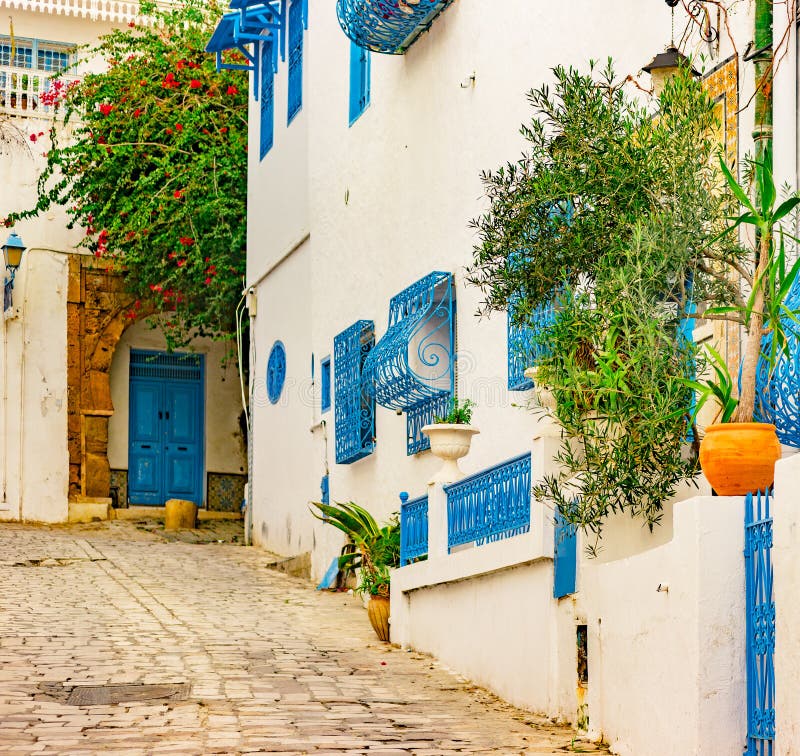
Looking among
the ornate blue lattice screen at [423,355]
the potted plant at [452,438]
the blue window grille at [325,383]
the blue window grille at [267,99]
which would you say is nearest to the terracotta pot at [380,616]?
the potted plant at [452,438]

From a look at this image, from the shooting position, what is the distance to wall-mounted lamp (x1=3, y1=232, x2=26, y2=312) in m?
19.5

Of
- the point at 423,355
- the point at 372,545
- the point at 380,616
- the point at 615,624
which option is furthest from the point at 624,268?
the point at 372,545

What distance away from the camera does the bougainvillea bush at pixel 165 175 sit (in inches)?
753

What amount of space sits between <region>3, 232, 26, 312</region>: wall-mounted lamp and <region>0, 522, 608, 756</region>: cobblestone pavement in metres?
5.65

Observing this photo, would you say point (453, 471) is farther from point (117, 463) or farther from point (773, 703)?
point (117, 463)

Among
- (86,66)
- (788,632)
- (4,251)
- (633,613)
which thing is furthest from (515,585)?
(86,66)

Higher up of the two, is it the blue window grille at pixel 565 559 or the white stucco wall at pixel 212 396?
the white stucco wall at pixel 212 396

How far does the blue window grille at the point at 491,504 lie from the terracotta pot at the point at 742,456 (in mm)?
2237

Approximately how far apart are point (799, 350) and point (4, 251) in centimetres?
1502

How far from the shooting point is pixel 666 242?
6605 millimetres

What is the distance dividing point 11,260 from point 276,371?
4454 mm

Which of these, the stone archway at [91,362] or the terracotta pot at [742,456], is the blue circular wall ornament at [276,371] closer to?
the stone archway at [91,362]

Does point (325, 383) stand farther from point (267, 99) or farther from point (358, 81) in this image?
point (267, 99)

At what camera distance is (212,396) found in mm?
21906
